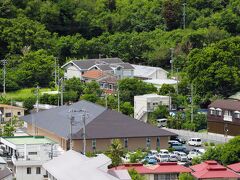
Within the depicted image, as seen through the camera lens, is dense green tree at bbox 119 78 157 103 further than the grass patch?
No

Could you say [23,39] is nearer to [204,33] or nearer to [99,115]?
[204,33]

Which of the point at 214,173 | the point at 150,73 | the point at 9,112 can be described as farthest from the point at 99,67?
the point at 214,173

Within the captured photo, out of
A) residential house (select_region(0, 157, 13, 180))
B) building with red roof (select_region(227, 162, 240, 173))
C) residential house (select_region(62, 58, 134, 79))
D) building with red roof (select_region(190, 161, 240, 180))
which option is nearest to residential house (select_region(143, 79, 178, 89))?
residential house (select_region(62, 58, 134, 79))

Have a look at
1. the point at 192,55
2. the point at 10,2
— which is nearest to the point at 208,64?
the point at 192,55

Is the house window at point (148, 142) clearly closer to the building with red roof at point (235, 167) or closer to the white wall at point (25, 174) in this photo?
the building with red roof at point (235, 167)

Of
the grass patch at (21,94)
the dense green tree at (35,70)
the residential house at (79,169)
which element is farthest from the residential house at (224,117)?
the dense green tree at (35,70)

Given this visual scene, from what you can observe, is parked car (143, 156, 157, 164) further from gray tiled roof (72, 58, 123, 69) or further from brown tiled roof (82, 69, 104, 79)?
gray tiled roof (72, 58, 123, 69)

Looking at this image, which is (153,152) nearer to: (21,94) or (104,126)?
(104,126)
